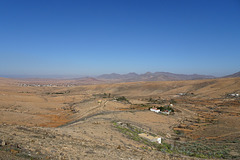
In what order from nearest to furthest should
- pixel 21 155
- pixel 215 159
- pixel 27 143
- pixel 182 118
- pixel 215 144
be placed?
pixel 21 155 < pixel 27 143 < pixel 215 159 < pixel 215 144 < pixel 182 118

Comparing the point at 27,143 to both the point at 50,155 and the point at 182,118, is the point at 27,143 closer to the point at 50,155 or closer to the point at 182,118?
the point at 50,155

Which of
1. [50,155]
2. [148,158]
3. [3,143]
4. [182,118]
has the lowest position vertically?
[182,118]

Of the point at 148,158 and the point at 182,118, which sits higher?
the point at 148,158

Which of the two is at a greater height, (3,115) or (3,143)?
(3,143)

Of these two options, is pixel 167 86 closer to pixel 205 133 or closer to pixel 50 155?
pixel 205 133

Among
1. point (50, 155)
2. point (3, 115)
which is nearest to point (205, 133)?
point (50, 155)

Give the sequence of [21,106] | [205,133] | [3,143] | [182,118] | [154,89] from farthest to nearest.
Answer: [154,89], [21,106], [182,118], [205,133], [3,143]

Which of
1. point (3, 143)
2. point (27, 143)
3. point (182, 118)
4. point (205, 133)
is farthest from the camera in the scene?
point (182, 118)

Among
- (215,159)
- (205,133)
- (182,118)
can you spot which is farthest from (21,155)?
(182,118)

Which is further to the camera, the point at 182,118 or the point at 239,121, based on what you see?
the point at 182,118
